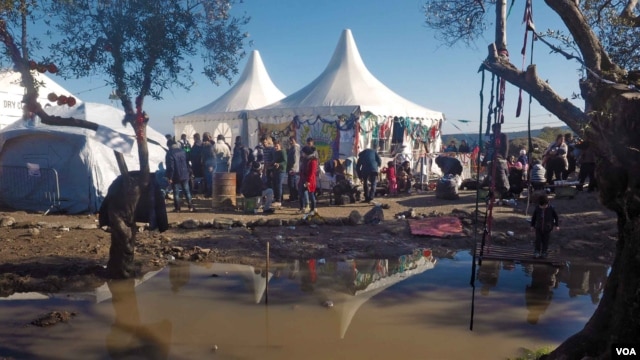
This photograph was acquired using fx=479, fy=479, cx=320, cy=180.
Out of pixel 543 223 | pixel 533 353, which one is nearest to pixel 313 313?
pixel 533 353

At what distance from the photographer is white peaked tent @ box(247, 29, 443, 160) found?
629 inches

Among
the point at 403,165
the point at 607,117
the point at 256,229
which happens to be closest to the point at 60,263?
the point at 256,229

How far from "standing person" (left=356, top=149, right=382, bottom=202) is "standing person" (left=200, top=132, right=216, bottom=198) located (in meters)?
4.18

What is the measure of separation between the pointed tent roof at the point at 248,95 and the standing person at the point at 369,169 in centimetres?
802

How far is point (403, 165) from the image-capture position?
15172 mm

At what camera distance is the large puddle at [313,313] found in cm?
461

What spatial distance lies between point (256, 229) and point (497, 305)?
16.3ft

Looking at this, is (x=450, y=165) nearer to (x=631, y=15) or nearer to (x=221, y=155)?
(x=221, y=155)

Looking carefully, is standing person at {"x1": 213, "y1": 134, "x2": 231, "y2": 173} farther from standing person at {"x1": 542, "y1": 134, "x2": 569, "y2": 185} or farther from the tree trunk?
the tree trunk

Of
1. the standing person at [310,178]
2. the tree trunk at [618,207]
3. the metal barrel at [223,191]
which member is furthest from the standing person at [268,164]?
the tree trunk at [618,207]

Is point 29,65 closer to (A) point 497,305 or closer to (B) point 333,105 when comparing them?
(A) point 497,305

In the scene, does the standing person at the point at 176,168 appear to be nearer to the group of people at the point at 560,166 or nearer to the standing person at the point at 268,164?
the standing person at the point at 268,164

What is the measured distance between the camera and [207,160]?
13.6 meters

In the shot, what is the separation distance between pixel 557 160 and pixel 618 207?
Result: 12079mm
